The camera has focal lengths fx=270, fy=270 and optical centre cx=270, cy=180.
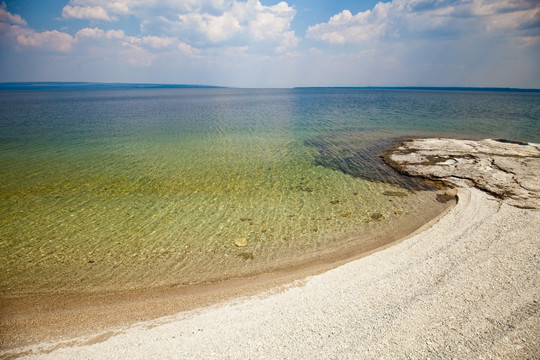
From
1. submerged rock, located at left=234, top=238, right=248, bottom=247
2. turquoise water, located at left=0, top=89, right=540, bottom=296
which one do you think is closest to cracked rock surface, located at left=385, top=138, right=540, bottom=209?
turquoise water, located at left=0, top=89, right=540, bottom=296

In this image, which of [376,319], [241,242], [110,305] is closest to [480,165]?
[376,319]

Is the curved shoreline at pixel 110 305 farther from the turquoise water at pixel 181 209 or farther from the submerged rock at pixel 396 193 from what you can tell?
the submerged rock at pixel 396 193

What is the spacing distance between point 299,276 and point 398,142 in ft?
78.0

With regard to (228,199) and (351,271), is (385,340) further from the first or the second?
(228,199)

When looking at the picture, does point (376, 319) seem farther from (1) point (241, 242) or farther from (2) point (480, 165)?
(2) point (480, 165)

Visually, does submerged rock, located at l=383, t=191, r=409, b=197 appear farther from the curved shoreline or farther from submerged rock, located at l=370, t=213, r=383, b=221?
the curved shoreline

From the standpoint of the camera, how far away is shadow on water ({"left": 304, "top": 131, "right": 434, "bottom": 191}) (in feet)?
56.6

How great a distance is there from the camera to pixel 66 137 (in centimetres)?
3117

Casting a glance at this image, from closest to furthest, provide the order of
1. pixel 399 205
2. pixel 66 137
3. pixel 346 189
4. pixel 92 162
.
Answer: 1. pixel 399 205
2. pixel 346 189
3. pixel 92 162
4. pixel 66 137

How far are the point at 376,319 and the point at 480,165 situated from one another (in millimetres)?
16990

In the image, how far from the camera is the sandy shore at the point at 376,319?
5.58 m

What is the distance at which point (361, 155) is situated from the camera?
76.6 ft

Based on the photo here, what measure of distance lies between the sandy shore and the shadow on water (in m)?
8.29

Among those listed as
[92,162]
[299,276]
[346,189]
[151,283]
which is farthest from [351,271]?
[92,162]
